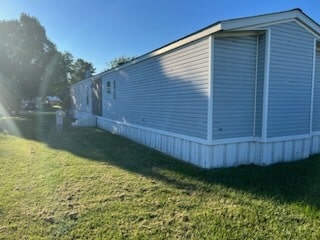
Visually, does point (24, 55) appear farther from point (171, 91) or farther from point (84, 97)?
point (171, 91)

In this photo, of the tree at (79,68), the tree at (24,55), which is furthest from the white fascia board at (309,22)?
the tree at (79,68)

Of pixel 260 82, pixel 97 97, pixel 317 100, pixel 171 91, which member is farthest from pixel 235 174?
pixel 97 97

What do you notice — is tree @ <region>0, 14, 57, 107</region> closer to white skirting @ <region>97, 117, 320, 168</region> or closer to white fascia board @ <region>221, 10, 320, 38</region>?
white skirting @ <region>97, 117, 320, 168</region>

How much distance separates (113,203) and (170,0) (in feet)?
36.6

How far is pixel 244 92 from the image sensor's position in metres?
6.20

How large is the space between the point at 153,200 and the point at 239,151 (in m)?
2.77

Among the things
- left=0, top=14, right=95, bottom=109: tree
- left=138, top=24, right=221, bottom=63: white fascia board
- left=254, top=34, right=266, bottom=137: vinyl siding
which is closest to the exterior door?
left=138, top=24, right=221, bottom=63: white fascia board

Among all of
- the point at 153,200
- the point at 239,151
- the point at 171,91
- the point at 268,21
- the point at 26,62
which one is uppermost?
the point at 26,62

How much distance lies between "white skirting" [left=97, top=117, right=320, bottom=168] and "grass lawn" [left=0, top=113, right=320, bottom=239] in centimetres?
27

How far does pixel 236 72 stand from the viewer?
604 centimetres

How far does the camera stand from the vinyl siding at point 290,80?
243 inches

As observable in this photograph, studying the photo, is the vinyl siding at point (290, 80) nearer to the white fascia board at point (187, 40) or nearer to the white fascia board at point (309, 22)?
the white fascia board at point (309, 22)

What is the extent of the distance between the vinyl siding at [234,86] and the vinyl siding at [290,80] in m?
0.43

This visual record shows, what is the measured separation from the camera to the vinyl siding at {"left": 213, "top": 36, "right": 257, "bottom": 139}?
5.88 m
